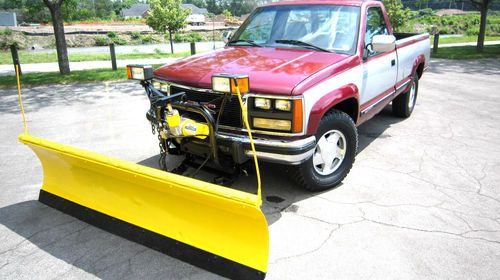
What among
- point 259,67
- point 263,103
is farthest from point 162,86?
point 263,103

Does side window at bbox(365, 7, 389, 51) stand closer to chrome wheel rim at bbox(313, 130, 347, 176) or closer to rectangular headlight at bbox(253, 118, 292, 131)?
chrome wheel rim at bbox(313, 130, 347, 176)

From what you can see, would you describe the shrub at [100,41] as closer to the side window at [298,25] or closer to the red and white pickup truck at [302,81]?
the red and white pickup truck at [302,81]

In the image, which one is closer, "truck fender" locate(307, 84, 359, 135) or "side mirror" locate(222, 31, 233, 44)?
"truck fender" locate(307, 84, 359, 135)

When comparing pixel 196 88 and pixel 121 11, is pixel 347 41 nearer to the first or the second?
pixel 196 88

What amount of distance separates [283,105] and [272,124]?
0.20 metres

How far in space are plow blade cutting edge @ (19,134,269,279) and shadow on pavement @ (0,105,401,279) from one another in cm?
8

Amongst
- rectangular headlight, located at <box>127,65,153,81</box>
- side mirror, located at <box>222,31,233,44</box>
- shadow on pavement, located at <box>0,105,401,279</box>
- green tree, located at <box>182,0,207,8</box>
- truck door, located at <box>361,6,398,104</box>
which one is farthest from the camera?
green tree, located at <box>182,0,207,8</box>

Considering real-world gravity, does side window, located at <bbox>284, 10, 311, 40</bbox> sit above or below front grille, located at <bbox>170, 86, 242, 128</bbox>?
above

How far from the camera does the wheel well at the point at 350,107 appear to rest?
440cm

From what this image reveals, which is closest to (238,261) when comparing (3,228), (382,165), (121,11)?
(3,228)

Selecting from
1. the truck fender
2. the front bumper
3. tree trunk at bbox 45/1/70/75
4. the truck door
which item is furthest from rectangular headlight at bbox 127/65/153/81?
tree trunk at bbox 45/1/70/75

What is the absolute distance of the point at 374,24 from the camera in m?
5.18

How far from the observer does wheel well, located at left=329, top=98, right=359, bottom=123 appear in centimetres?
440

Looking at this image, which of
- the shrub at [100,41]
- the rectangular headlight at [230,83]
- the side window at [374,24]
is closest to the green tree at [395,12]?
the shrub at [100,41]
